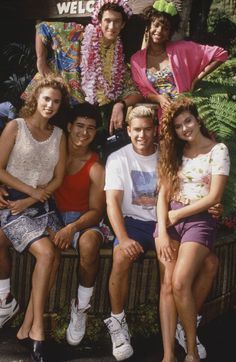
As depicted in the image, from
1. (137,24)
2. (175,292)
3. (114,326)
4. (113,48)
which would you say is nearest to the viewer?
(175,292)

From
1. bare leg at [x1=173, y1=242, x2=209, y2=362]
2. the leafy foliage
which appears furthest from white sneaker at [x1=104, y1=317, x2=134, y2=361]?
the leafy foliage

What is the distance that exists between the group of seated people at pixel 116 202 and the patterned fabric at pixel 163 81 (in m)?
0.16

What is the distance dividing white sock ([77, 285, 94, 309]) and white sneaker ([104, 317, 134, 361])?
18cm

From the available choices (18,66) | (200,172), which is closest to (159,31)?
(200,172)

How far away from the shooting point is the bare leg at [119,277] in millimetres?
3129

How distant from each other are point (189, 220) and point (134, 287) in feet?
2.24

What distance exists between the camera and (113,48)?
395cm

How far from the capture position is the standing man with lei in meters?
3.81

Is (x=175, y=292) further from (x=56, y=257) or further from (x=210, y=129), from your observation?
(x=210, y=129)

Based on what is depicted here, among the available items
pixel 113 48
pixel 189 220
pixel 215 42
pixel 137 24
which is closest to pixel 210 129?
pixel 189 220

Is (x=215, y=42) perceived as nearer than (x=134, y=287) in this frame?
No

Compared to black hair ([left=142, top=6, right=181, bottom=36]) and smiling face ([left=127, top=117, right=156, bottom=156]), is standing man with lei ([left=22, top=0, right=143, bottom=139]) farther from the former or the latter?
smiling face ([left=127, top=117, right=156, bottom=156])

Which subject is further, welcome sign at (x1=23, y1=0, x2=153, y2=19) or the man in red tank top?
welcome sign at (x1=23, y1=0, x2=153, y2=19)

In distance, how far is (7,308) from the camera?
3299mm
